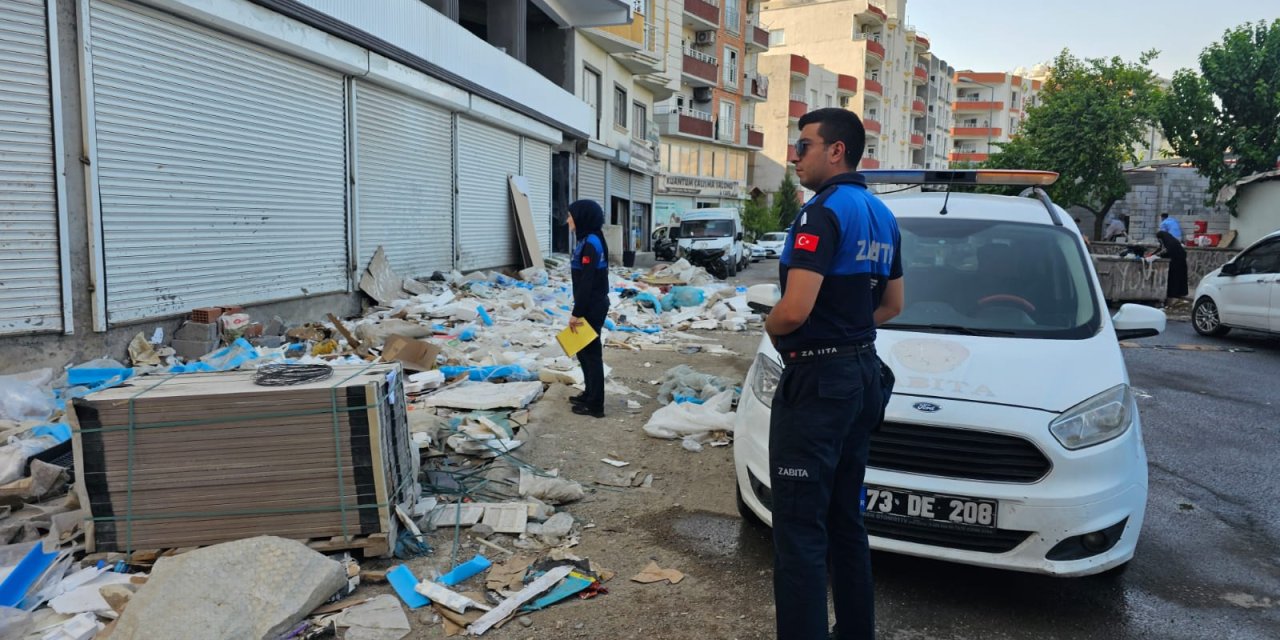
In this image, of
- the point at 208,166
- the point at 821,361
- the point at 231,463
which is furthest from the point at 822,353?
the point at 208,166

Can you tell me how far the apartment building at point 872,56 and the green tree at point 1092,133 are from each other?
94.4 feet

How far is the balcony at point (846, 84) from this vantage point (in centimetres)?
6131

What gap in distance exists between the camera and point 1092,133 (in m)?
27.0

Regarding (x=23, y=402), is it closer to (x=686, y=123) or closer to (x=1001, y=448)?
(x=1001, y=448)

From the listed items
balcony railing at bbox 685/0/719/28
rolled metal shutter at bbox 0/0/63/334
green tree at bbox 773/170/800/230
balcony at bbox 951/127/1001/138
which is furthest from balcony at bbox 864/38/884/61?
rolled metal shutter at bbox 0/0/63/334

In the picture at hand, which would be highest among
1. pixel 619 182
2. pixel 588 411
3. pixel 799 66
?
pixel 799 66

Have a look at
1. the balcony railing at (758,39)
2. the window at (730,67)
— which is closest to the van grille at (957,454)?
the window at (730,67)

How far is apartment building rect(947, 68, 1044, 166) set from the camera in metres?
88.2

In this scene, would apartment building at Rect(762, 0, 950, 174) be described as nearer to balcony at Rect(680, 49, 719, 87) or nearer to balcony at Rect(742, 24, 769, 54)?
balcony at Rect(742, 24, 769, 54)

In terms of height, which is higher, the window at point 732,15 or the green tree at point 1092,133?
the window at point 732,15

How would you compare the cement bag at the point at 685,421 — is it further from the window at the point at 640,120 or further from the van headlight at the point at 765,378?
the window at the point at 640,120

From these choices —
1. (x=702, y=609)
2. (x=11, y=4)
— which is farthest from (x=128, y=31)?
(x=702, y=609)

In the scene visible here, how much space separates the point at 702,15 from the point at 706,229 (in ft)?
74.9

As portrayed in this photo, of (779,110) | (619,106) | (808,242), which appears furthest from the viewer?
(779,110)
